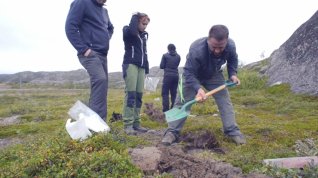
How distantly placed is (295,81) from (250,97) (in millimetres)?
1819

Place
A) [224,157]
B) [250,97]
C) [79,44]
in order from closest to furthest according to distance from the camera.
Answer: [224,157], [79,44], [250,97]

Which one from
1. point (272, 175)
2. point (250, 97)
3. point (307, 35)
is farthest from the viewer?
point (307, 35)

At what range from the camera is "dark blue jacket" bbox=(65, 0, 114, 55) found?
21.2 feet

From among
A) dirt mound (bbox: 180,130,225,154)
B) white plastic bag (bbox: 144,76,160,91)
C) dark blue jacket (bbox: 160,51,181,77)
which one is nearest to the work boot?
dirt mound (bbox: 180,130,225,154)

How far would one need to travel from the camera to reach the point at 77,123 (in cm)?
589

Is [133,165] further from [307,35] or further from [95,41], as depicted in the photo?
[307,35]

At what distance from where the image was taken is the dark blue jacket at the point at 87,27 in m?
6.47

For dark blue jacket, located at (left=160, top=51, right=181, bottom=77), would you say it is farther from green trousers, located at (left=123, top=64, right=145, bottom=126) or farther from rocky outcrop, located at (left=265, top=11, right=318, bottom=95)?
rocky outcrop, located at (left=265, top=11, right=318, bottom=95)

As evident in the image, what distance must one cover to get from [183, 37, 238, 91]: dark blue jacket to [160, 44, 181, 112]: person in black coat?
4281mm

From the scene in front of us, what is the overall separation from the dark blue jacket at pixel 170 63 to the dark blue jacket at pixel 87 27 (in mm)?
4613

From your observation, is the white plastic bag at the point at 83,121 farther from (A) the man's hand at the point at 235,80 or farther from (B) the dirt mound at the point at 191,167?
(A) the man's hand at the point at 235,80

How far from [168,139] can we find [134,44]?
1.96 m

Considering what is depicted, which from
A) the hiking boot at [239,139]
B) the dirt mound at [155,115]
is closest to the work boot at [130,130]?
the hiking boot at [239,139]

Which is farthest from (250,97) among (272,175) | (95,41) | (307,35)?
(272,175)
